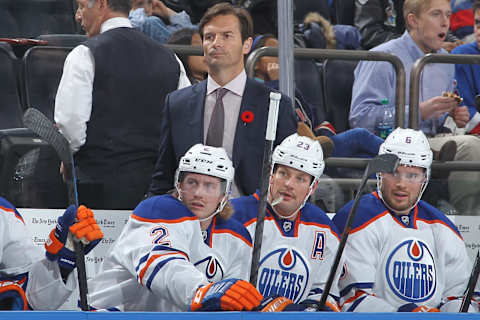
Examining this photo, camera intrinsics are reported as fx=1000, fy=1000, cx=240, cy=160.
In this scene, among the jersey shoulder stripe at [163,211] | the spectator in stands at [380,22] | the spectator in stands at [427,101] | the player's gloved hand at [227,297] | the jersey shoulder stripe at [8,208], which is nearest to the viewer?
the player's gloved hand at [227,297]

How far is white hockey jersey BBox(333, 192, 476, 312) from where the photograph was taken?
11.9 feet

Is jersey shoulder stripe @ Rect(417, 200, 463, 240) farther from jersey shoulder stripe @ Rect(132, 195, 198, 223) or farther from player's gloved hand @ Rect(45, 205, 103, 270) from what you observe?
player's gloved hand @ Rect(45, 205, 103, 270)

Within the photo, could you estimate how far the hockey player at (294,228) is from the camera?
11.5 ft

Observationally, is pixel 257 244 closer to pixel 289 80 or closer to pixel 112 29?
pixel 289 80

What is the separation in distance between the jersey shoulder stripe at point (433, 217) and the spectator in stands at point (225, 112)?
0.62 meters

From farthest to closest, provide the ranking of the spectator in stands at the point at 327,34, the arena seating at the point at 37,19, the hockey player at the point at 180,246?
the spectator in stands at the point at 327,34 < the arena seating at the point at 37,19 < the hockey player at the point at 180,246

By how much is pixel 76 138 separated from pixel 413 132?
4.15 ft

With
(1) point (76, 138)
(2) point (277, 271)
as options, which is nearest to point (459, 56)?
(2) point (277, 271)

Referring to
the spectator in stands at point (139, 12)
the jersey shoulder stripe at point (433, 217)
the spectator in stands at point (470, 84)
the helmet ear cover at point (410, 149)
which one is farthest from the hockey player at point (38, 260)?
the spectator in stands at point (470, 84)

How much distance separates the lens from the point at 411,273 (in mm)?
3645

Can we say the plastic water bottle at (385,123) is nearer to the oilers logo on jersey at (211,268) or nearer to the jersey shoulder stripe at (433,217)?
the jersey shoulder stripe at (433,217)

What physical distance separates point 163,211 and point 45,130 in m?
0.55

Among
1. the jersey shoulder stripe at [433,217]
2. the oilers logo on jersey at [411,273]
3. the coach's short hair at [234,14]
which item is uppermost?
the coach's short hair at [234,14]

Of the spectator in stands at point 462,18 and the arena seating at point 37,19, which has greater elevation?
A: the arena seating at point 37,19
